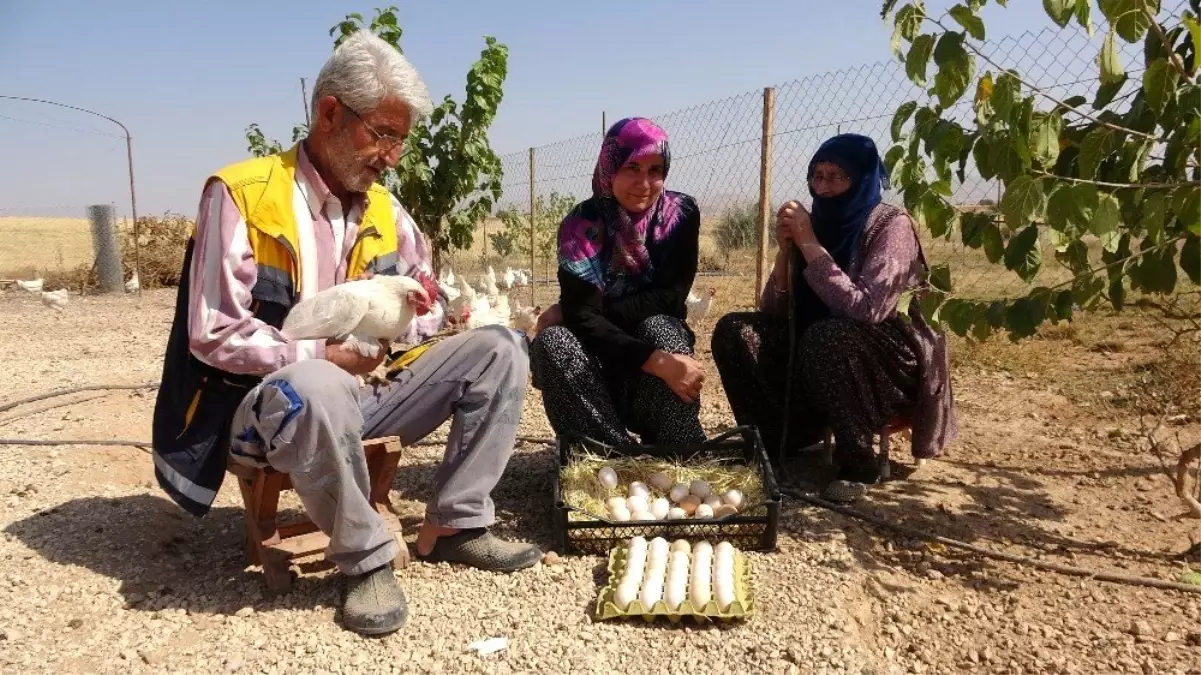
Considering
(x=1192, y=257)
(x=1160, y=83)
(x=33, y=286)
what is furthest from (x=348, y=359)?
(x=33, y=286)

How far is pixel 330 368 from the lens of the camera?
2268 mm

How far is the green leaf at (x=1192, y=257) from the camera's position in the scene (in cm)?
222

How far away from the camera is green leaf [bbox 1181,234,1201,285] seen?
7.29ft

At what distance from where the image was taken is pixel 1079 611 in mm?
2426

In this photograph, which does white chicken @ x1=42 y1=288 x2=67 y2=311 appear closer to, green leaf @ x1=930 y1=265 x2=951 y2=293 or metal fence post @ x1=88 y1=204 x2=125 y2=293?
metal fence post @ x1=88 y1=204 x2=125 y2=293

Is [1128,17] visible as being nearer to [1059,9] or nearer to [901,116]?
[1059,9]

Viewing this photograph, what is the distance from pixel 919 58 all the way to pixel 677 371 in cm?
133

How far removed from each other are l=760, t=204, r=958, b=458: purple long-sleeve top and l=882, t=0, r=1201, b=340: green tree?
329 millimetres

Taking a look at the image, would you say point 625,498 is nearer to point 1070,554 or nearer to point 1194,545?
point 1070,554

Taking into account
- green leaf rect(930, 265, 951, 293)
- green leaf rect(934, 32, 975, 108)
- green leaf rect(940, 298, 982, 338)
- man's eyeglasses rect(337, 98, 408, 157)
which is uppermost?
green leaf rect(934, 32, 975, 108)

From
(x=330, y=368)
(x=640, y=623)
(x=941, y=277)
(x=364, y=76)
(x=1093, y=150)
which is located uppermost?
(x=364, y=76)

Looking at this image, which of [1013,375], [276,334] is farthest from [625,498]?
[1013,375]

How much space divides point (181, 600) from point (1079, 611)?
2.60 m

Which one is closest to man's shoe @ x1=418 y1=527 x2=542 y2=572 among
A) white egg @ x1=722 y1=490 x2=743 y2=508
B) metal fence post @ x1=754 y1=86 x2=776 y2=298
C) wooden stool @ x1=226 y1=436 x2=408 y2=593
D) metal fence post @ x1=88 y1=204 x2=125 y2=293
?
wooden stool @ x1=226 y1=436 x2=408 y2=593
